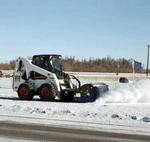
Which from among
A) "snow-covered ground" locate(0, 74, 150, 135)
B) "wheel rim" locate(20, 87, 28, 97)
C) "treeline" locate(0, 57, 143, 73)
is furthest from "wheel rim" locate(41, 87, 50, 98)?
"treeline" locate(0, 57, 143, 73)

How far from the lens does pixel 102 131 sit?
11.5m

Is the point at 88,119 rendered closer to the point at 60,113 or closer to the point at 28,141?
the point at 60,113

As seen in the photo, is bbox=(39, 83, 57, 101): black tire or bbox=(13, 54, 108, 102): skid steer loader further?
bbox=(39, 83, 57, 101): black tire

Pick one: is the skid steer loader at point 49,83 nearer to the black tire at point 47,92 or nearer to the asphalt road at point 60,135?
the black tire at point 47,92

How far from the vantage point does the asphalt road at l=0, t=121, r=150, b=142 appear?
10.1 metres

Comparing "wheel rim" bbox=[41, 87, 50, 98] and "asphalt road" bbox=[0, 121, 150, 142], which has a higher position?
"wheel rim" bbox=[41, 87, 50, 98]

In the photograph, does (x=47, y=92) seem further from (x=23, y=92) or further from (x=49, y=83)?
(x=23, y=92)

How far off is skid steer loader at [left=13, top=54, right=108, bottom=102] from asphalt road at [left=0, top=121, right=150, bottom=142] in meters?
8.20

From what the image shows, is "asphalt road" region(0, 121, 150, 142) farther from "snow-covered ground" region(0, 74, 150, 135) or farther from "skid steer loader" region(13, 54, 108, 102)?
"skid steer loader" region(13, 54, 108, 102)

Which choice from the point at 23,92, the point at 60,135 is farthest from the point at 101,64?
the point at 60,135

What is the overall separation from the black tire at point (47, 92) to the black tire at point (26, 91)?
67cm

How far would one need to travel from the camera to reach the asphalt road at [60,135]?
10148 mm

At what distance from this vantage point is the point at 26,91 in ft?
71.4

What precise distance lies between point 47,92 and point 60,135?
33.5 ft
